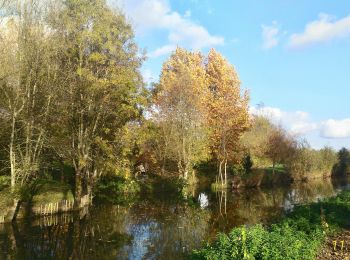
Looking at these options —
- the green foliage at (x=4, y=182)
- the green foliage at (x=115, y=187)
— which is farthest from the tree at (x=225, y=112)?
the green foliage at (x=4, y=182)

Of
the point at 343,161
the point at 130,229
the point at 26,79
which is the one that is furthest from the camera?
the point at 343,161

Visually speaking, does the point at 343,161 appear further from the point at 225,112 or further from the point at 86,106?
the point at 86,106

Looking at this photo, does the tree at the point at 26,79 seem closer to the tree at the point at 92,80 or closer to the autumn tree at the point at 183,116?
the tree at the point at 92,80

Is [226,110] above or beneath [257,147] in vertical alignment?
above

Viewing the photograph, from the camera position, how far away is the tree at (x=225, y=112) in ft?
147

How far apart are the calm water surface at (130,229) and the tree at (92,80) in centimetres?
492

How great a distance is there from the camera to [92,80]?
2786 cm

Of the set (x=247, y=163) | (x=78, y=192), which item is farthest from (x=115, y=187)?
(x=247, y=163)

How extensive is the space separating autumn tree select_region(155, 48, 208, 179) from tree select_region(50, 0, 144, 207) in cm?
1360

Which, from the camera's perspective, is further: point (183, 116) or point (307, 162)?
point (307, 162)

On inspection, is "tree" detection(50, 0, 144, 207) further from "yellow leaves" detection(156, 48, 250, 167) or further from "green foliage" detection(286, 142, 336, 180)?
"green foliage" detection(286, 142, 336, 180)

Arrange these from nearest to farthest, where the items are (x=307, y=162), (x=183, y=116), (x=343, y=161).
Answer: (x=183, y=116) → (x=307, y=162) → (x=343, y=161)

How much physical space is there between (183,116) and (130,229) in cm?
2428

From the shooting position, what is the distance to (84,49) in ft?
95.3
